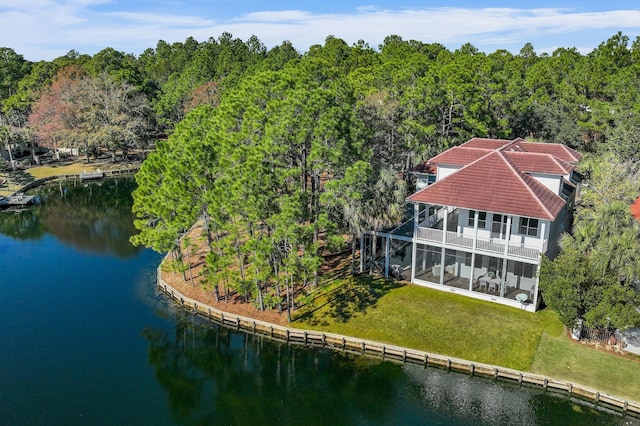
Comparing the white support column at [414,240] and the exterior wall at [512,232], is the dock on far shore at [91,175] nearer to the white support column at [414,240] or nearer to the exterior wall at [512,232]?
the white support column at [414,240]

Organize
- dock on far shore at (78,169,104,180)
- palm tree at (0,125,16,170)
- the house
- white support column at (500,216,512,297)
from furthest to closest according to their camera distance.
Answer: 1. dock on far shore at (78,169,104,180)
2. palm tree at (0,125,16,170)
3. the house
4. white support column at (500,216,512,297)

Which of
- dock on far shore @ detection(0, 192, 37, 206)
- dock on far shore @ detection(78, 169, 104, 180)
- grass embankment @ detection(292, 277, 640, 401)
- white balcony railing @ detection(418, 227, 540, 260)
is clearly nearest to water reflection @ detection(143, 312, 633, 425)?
grass embankment @ detection(292, 277, 640, 401)

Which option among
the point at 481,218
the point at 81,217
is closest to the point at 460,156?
the point at 481,218

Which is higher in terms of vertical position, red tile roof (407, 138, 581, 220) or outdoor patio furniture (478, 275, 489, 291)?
red tile roof (407, 138, 581, 220)

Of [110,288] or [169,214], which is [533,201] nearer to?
[169,214]

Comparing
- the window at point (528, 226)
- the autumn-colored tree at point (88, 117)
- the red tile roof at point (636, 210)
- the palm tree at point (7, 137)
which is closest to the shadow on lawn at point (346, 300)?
the window at point (528, 226)

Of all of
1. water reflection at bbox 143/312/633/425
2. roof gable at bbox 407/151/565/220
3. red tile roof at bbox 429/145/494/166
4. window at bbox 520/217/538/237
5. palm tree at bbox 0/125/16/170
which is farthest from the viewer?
palm tree at bbox 0/125/16/170

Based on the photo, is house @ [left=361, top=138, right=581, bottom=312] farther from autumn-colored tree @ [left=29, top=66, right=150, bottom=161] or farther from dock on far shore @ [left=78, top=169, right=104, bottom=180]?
autumn-colored tree @ [left=29, top=66, right=150, bottom=161]
